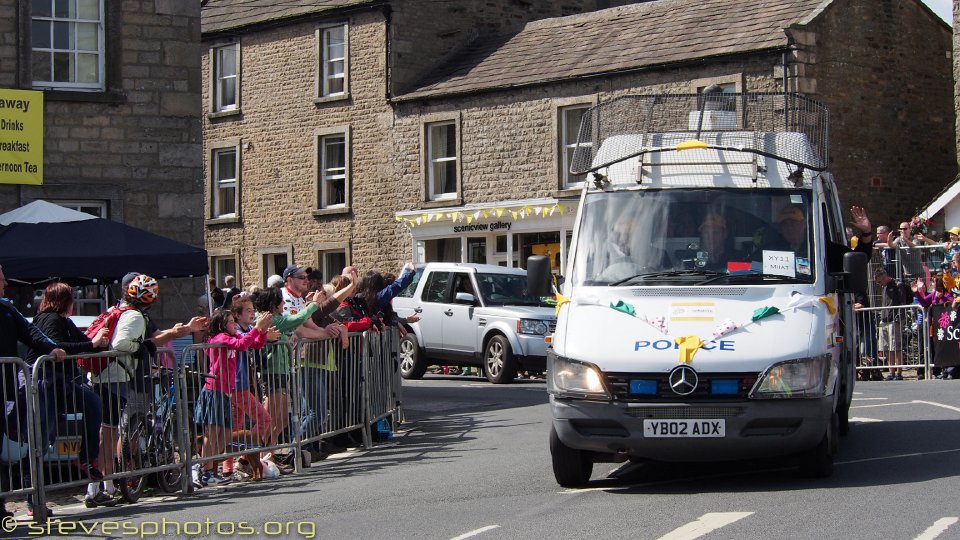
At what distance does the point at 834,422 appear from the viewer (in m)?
10.9

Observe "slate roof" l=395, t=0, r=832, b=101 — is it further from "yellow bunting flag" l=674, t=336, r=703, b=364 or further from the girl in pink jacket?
"yellow bunting flag" l=674, t=336, r=703, b=364

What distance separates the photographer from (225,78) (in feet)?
137

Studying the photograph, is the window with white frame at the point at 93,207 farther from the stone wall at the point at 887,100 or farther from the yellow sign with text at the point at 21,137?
the stone wall at the point at 887,100

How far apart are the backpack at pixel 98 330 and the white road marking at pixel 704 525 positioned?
182 inches

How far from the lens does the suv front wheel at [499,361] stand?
2264 centimetres

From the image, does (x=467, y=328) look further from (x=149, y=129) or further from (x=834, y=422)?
(x=834, y=422)

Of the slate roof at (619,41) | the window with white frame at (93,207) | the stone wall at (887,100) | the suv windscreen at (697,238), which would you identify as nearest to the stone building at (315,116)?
the slate roof at (619,41)

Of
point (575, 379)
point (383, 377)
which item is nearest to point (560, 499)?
point (575, 379)

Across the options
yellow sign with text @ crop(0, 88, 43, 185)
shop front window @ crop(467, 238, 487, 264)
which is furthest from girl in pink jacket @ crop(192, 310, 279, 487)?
shop front window @ crop(467, 238, 487, 264)

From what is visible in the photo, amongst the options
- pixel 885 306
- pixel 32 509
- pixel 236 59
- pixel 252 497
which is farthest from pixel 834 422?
pixel 236 59

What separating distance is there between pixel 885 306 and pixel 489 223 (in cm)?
1432

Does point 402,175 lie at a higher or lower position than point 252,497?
higher

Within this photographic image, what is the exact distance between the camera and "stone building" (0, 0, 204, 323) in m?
19.8

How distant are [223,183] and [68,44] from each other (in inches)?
863
